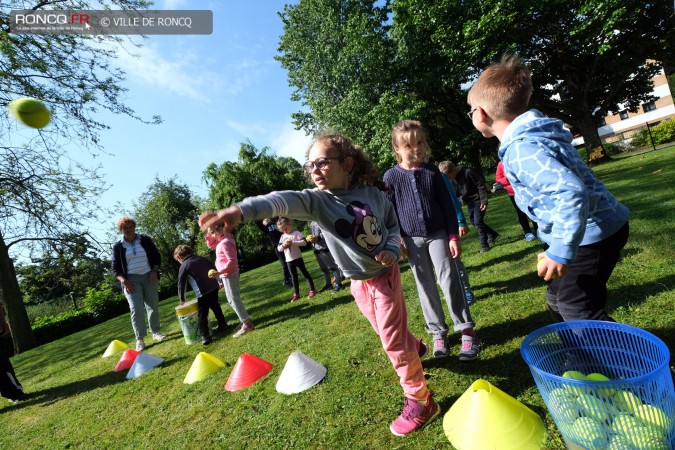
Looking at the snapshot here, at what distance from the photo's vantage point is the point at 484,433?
6.46 feet

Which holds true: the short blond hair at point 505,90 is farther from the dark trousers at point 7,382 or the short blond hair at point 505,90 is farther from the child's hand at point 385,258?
the dark trousers at point 7,382

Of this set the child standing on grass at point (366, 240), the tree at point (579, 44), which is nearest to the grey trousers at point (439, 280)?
the child standing on grass at point (366, 240)

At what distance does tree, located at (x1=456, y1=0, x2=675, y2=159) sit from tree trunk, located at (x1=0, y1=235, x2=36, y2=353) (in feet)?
66.6

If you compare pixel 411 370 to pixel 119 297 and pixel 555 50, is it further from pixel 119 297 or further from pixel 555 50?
pixel 555 50

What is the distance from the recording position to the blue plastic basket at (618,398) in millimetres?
1488

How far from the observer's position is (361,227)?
227cm

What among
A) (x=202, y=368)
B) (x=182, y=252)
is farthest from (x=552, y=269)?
(x=182, y=252)

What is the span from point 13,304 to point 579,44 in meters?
26.4

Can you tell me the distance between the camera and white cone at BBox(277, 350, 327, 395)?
3.24 meters

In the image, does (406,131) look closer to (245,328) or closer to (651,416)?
(651,416)

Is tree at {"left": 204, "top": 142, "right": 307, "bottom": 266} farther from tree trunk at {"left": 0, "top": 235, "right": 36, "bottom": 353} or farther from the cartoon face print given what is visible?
the cartoon face print

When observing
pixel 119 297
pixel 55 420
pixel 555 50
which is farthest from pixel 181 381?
pixel 555 50

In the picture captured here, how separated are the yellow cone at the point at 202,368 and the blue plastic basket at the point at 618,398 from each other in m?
3.52

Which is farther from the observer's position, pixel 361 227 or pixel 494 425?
pixel 361 227
